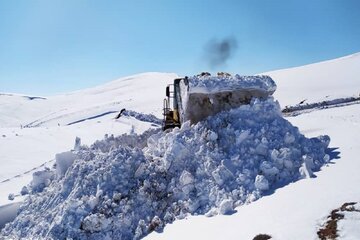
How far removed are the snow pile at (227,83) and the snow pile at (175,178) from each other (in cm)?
78

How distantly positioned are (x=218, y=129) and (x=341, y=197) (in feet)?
12.2

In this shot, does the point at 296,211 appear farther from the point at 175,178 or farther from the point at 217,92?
the point at 217,92

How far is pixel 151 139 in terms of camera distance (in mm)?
10594

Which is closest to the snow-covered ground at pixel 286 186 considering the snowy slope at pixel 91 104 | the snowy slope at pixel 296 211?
the snowy slope at pixel 296 211

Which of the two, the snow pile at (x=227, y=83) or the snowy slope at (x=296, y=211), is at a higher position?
the snow pile at (x=227, y=83)

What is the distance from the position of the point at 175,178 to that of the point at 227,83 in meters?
3.17

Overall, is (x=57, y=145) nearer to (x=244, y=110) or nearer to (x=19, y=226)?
(x=19, y=226)

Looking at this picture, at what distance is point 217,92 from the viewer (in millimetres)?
10352

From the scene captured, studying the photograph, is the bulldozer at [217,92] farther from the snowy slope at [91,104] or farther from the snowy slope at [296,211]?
the snowy slope at [91,104]

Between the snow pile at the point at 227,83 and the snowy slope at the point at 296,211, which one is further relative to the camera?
the snow pile at the point at 227,83

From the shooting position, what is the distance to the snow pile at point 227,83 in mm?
10180

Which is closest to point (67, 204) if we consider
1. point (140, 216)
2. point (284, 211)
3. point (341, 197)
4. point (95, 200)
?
point (95, 200)

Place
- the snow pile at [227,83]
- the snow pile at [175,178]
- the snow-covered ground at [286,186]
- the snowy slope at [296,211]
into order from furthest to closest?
1. the snow pile at [227,83]
2. the snow pile at [175,178]
3. the snow-covered ground at [286,186]
4. the snowy slope at [296,211]

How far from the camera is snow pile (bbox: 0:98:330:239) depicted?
790 centimetres
